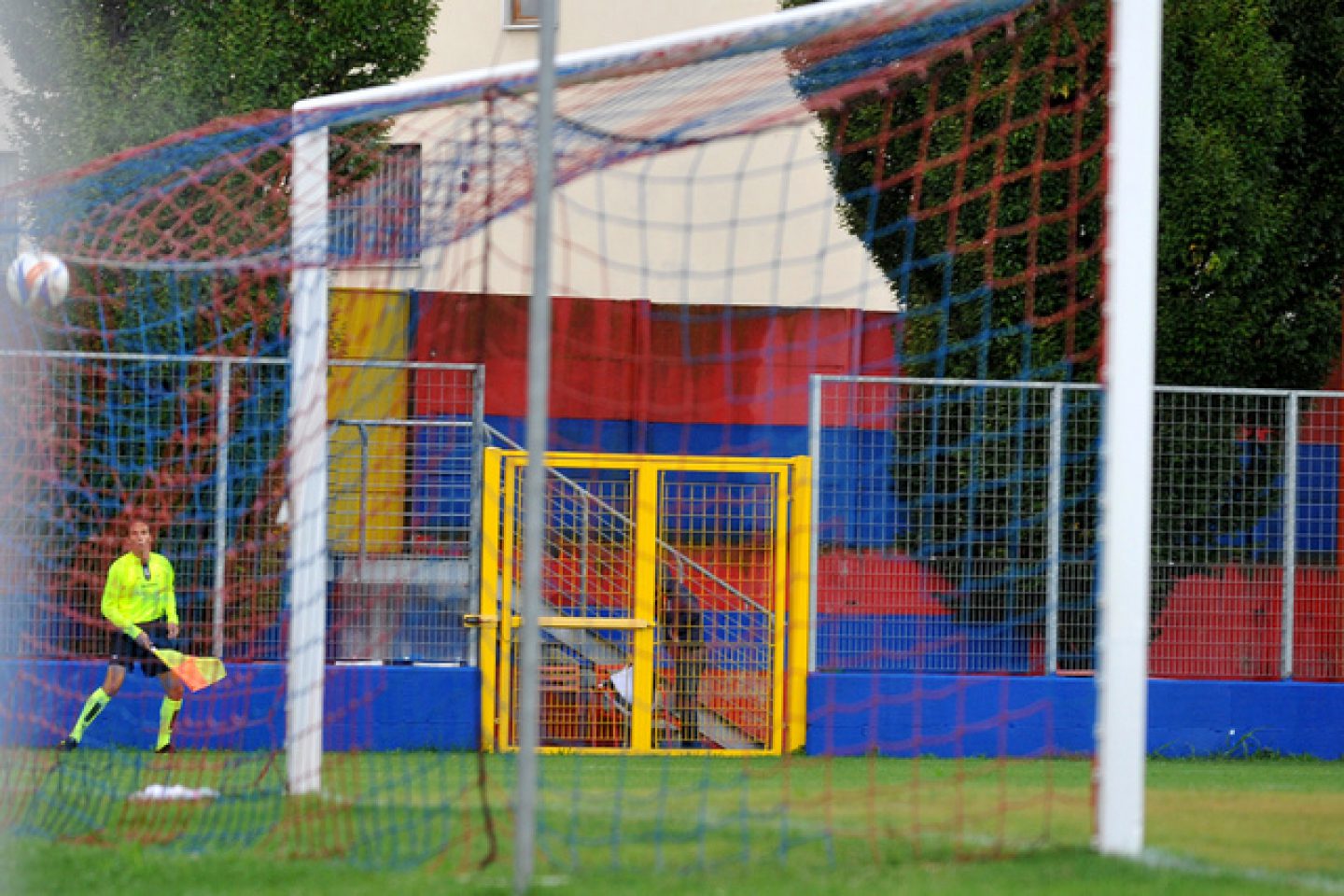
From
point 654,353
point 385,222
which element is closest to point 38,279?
point 385,222

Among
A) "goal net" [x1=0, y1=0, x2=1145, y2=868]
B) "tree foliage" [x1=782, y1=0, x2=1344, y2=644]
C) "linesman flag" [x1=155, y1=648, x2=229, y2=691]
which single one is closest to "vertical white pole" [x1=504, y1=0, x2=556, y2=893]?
"goal net" [x1=0, y1=0, x2=1145, y2=868]

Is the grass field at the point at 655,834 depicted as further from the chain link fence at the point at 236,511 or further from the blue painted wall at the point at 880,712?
the chain link fence at the point at 236,511

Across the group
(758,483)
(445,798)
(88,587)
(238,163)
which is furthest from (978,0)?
(88,587)

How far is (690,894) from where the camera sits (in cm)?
536

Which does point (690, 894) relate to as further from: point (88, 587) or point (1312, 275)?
point (1312, 275)

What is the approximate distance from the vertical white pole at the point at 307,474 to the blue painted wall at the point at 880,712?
10.8ft

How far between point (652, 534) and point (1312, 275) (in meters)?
5.84

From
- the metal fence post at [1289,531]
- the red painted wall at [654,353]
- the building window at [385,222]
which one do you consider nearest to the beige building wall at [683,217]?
the red painted wall at [654,353]

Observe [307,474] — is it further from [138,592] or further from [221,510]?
[221,510]

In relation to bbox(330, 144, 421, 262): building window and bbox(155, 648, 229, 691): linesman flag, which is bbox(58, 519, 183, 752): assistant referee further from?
bbox(330, 144, 421, 262): building window

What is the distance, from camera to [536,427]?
5.50 metres

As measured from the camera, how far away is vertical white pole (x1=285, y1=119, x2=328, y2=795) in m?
7.96

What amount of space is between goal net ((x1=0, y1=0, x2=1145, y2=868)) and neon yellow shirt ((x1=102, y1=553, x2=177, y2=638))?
0.37 m

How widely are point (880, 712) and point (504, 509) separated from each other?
115 inches
